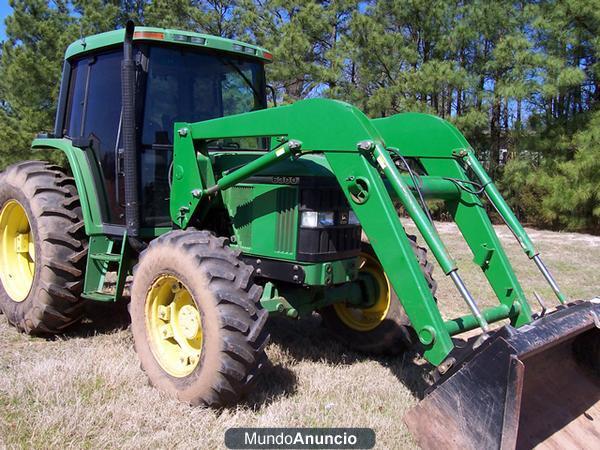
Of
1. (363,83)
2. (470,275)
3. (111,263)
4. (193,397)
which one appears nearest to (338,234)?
(193,397)

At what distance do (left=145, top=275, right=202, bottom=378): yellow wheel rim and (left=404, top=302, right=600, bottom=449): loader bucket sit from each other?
1423 mm

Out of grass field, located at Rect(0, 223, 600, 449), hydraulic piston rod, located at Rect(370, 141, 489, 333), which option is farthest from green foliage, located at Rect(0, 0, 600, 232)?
hydraulic piston rod, located at Rect(370, 141, 489, 333)

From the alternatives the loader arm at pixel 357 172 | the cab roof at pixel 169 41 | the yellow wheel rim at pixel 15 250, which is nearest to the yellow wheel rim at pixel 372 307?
the loader arm at pixel 357 172

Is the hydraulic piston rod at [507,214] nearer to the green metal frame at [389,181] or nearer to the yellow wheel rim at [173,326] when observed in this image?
the green metal frame at [389,181]

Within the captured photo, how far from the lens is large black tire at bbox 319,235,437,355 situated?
4156 millimetres

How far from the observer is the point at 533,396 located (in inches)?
121

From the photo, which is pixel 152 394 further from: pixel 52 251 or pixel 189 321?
pixel 52 251

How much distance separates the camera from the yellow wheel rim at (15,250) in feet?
16.0

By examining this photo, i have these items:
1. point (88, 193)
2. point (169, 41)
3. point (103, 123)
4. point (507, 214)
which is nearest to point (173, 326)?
point (88, 193)

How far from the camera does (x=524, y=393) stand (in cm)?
307

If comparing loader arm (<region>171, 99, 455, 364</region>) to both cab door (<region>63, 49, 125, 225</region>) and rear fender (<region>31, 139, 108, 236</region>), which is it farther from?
rear fender (<region>31, 139, 108, 236</region>)

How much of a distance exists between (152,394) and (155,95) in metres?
2.08

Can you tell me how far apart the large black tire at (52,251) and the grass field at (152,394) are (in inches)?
7.8

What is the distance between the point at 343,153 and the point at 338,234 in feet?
2.22
